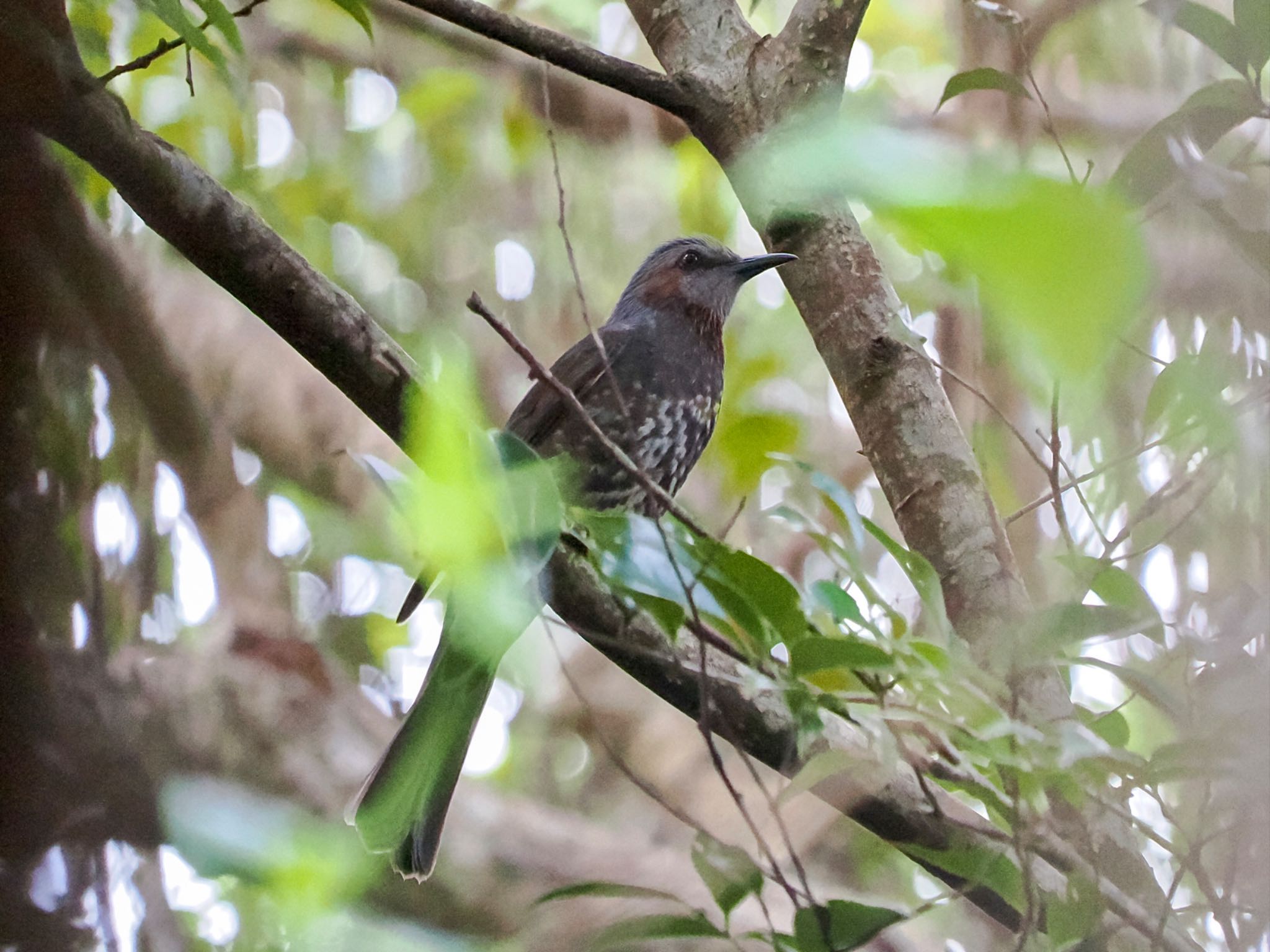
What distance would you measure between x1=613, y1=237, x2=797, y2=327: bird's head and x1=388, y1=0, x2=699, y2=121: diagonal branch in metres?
1.24

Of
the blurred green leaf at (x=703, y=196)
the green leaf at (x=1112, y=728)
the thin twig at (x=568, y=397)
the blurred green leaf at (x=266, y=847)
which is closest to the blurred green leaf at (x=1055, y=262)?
the thin twig at (x=568, y=397)

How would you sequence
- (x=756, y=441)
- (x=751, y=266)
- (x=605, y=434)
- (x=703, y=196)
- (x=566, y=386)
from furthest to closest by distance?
(x=703, y=196) → (x=751, y=266) → (x=566, y=386) → (x=605, y=434) → (x=756, y=441)

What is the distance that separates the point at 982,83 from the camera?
154 centimetres

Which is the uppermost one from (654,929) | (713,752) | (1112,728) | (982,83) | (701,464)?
(701,464)

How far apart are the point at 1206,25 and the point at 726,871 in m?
1.13

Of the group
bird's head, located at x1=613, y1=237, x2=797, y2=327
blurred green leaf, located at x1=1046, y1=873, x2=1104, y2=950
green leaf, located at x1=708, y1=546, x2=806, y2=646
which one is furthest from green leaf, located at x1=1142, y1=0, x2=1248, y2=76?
bird's head, located at x1=613, y1=237, x2=797, y2=327

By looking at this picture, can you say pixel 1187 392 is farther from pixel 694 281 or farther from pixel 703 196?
pixel 703 196

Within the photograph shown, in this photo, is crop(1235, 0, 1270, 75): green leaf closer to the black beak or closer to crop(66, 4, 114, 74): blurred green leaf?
the black beak

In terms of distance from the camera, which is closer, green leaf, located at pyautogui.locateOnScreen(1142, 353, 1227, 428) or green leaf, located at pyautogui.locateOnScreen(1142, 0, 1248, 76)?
green leaf, located at pyautogui.locateOnScreen(1142, 353, 1227, 428)

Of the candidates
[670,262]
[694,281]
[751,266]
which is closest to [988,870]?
[751,266]

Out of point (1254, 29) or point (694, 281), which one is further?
point (694, 281)

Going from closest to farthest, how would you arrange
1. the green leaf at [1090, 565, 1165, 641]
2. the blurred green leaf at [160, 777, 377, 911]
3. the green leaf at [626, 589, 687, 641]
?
the green leaf at [626, 589, 687, 641]
the green leaf at [1090, 565, 1165, 641]
the blurred green leaf at [160, 777, 377, 911]

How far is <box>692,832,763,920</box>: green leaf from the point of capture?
4.01 ft

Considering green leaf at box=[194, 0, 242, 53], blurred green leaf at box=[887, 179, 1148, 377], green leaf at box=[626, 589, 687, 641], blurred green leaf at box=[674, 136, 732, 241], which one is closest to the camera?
blurred green leaf at box=[887, 179, 1148, 377]
